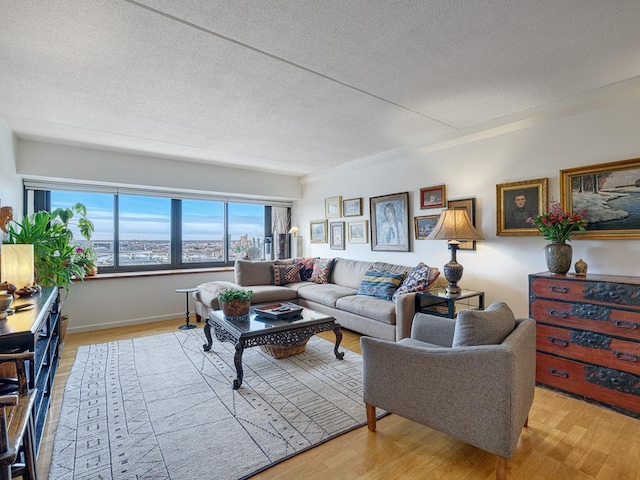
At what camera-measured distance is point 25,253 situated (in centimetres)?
254

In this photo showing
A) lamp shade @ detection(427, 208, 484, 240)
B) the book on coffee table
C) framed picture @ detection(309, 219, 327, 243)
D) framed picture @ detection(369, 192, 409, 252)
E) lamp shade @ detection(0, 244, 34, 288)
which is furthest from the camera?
framed picture @ detection(309, 219, 327, 243)

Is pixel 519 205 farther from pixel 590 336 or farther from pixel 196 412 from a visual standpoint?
pixel 196 412

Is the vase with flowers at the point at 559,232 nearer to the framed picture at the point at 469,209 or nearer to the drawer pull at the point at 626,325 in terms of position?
the drawer pull at the point at 626,325

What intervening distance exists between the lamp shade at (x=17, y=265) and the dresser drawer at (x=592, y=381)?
13.7 feet

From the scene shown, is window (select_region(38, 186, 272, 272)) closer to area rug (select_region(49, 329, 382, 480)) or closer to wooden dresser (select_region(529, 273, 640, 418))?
area rug (select_region(49, 329, 382, 480))

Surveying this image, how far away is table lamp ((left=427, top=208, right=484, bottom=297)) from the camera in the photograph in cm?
329

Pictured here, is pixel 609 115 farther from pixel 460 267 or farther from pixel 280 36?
pixel 280 36

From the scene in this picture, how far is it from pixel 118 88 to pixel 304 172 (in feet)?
11.9

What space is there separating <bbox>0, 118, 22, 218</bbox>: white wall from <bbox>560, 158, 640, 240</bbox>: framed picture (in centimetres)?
513

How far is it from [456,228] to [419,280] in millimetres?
695

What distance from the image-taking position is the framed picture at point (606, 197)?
8.27 ft

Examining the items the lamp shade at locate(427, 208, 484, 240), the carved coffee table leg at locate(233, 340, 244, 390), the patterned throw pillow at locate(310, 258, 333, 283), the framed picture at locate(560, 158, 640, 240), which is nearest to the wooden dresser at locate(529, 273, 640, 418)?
the framed picture at locate(560, 158, 640, 240)

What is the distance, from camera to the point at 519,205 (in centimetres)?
319

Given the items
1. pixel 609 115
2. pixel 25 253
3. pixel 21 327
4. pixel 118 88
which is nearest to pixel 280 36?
pixel 118 88
